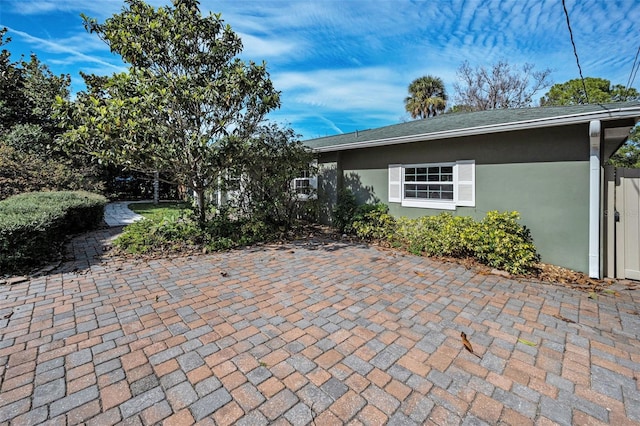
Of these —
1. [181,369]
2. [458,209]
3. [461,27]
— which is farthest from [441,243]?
[181,369]

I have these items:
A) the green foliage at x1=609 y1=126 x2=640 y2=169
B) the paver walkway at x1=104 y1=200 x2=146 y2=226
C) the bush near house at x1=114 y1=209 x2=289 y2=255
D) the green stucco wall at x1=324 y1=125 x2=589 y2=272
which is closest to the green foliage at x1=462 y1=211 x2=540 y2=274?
the green stucco wall at x1=324 y1=125 x2=589 y2=272

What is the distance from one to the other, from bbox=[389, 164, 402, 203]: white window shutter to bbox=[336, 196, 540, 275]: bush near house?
566 millimetres

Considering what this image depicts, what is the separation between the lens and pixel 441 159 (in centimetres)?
671

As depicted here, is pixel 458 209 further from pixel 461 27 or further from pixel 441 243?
pixel 461 27

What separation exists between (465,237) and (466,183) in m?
1.41

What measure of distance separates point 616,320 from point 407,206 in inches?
175

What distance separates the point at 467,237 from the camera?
215 inches

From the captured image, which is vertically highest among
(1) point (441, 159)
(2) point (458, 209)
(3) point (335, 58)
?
(3) point (335, 58)

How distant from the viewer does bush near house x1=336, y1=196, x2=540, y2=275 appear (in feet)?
16.3

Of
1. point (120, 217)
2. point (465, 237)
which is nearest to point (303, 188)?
point (465, 237)

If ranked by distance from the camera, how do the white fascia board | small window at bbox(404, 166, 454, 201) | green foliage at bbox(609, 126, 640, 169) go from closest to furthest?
the white fascia board
small window at bbox(404, 166, 454, 201)
green foliage at bbox(609, 126, 640, 169)

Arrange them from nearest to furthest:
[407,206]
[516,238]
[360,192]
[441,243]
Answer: [516,238] < [441,243] < [407,206] < [360,192]

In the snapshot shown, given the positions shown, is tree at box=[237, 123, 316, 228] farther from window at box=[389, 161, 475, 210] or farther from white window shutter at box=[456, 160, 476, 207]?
white window shutter at box=[456, 160, 476, 207]

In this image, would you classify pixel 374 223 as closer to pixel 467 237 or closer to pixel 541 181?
pixel 467 237
